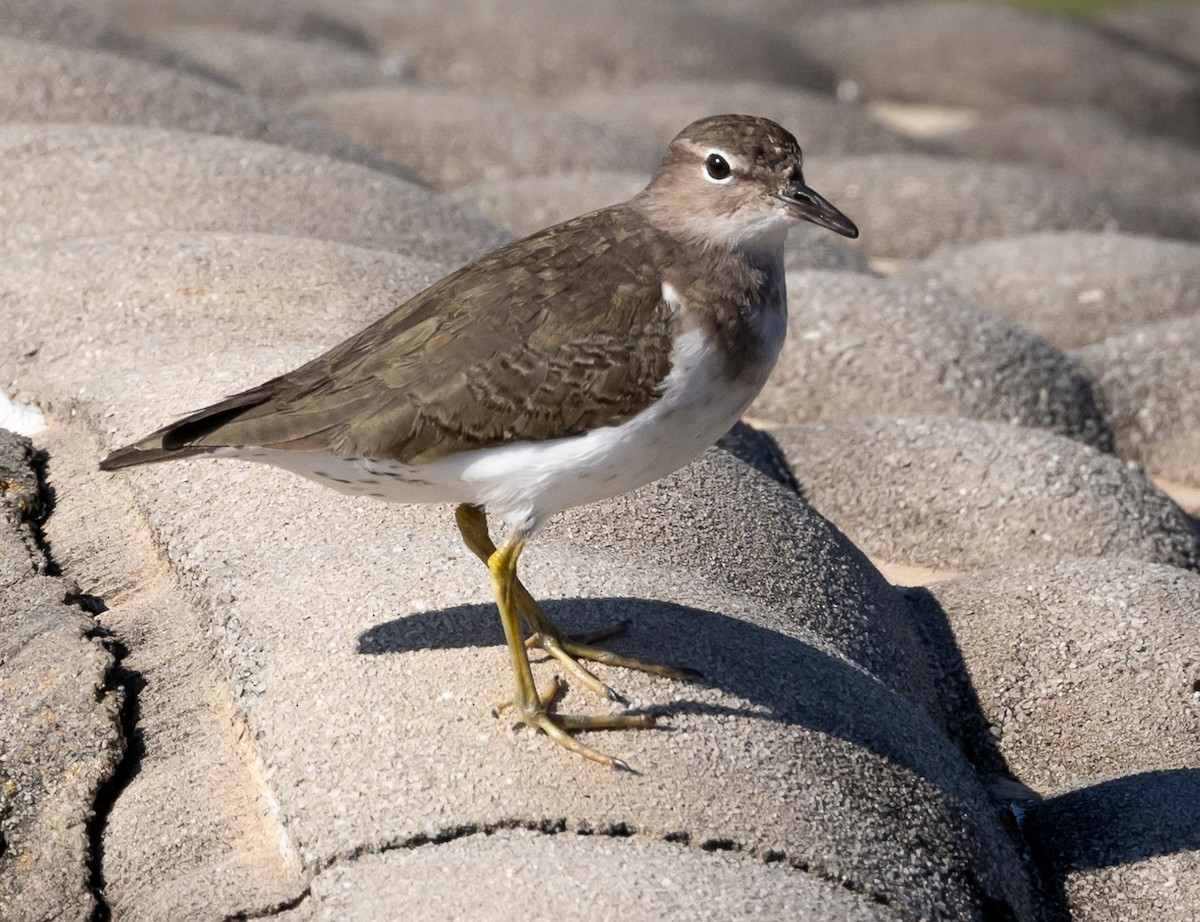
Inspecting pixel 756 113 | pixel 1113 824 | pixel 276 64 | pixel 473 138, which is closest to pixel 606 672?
pixel 1113 824

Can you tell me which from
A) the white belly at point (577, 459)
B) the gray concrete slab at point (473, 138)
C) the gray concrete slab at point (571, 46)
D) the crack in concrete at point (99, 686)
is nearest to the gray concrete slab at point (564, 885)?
the crack in concrete at point (99, 686)

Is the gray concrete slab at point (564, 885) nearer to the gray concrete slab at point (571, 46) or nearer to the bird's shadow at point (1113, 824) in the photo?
the bird's shadow at point (1113, 824)

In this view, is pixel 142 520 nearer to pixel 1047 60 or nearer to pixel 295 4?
pixel 295 4

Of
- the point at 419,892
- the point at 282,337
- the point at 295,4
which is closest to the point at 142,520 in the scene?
the point at 282,337

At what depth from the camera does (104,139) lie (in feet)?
33.1

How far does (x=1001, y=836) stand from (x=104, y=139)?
762 cm

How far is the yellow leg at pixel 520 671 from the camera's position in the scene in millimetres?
4922

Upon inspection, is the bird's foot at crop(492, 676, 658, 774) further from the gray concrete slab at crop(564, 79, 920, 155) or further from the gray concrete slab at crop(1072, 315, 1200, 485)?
the gray concrete slab at crop(564, 79, 920, 155)

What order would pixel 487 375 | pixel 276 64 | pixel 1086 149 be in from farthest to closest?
pixel 1086 149 → pixel 276 64 → pixel 487 375

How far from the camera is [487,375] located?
487 cm

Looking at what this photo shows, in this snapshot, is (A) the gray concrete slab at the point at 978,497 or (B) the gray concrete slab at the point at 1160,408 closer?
(A) the gray concrete slab at the point at 978,497

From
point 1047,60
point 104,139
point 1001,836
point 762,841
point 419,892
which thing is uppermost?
point 104,139

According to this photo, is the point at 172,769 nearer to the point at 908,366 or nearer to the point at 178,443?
the point at 178,443

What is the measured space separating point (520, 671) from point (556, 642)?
44cm
